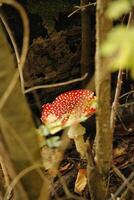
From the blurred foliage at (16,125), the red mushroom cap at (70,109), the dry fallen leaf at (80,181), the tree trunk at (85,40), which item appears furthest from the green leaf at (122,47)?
the tree trunk at (85,40)

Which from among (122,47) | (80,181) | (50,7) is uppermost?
(122,47)

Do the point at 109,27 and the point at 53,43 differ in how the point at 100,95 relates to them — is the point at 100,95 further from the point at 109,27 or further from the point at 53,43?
the point at 53,43

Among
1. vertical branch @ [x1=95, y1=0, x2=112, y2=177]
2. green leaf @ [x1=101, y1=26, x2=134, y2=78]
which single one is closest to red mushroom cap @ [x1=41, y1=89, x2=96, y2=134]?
vertical branch @ [x1=95, y1=0, x2=112, y2=177]

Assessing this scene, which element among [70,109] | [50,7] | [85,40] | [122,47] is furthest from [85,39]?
[122,47]

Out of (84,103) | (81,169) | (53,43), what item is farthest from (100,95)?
(53,43)

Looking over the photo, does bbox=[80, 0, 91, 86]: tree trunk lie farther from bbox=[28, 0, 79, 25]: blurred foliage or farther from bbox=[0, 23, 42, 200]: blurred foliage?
bbox=[0, 23, 42, 200]: blurred foliage

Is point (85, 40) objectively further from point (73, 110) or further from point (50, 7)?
point (73, 110)
